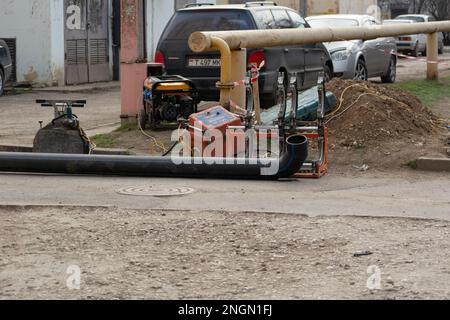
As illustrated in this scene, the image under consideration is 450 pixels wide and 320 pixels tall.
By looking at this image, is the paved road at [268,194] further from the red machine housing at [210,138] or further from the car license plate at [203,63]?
the car license plate at [203,63]

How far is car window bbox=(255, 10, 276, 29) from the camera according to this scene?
15.6m

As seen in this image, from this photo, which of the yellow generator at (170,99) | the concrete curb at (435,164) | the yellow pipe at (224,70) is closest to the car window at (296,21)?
the yellow generator at (170,99)

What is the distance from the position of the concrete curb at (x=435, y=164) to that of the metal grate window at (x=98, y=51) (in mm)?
16684

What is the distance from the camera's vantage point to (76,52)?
2605 cm

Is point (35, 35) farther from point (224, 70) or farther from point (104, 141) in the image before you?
point (224, 70)

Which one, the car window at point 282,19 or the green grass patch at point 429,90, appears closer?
the car window at point 282,19

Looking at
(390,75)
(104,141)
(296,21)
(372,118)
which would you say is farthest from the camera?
(390,75)

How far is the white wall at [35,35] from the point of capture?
2464cm

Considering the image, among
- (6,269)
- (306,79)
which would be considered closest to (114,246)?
(6,269)

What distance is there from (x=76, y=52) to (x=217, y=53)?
38.4 feet

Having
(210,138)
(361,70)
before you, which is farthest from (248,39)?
(361,70)

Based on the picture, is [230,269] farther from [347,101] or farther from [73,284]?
[347,101]
